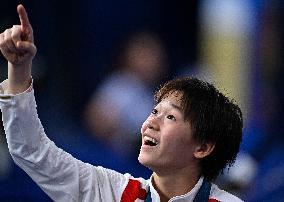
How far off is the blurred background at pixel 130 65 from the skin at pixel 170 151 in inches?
43.4

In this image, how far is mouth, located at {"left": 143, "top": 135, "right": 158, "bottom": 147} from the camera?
1.86 m

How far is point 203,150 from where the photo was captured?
6.49 feet

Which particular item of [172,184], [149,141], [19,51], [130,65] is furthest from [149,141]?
[130,65]

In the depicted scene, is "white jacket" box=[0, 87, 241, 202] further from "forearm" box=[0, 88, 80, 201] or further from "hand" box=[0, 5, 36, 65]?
"hand" box=[0, 5, 36, 65]

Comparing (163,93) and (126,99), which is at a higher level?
(163,93)

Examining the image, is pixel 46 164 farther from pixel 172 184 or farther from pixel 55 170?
pixel 172 184

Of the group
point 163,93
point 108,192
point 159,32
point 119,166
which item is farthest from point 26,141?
point 159,32

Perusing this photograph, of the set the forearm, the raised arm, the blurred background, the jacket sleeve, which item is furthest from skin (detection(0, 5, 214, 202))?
the blurred background

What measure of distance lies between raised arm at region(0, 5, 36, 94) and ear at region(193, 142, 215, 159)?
0.62 meters

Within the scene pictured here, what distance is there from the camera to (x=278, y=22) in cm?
309

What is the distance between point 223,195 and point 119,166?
1196 mm

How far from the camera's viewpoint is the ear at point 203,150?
77.1 inches

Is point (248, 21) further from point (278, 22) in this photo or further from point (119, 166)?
point (119, 166)

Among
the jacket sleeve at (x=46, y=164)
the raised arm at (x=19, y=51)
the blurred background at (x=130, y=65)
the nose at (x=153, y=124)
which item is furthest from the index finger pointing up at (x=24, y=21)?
the blurred background at (x=130, y=65)
